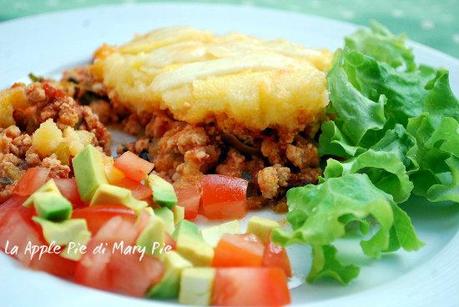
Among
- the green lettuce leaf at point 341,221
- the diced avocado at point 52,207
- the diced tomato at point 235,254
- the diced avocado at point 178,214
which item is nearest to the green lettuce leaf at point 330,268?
the green lettuce leaf at point 341,221

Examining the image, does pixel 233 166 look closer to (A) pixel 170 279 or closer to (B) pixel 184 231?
(B) pixel 184 231

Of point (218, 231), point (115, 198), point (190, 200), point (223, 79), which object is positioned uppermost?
point (223, 79)

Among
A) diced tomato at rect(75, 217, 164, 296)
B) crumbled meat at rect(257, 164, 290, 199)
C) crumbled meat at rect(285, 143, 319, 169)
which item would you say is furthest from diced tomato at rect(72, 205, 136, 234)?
crumbled meat at rect(285, 143, 319, 169)

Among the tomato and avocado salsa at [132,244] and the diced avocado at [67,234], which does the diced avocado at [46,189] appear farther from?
the diced avocado at [67,234]

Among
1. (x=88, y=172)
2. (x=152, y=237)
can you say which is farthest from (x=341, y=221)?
(x=88, y=172)

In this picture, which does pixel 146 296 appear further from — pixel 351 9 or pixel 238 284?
pixel 351 9

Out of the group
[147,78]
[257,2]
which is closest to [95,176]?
[147,78]
